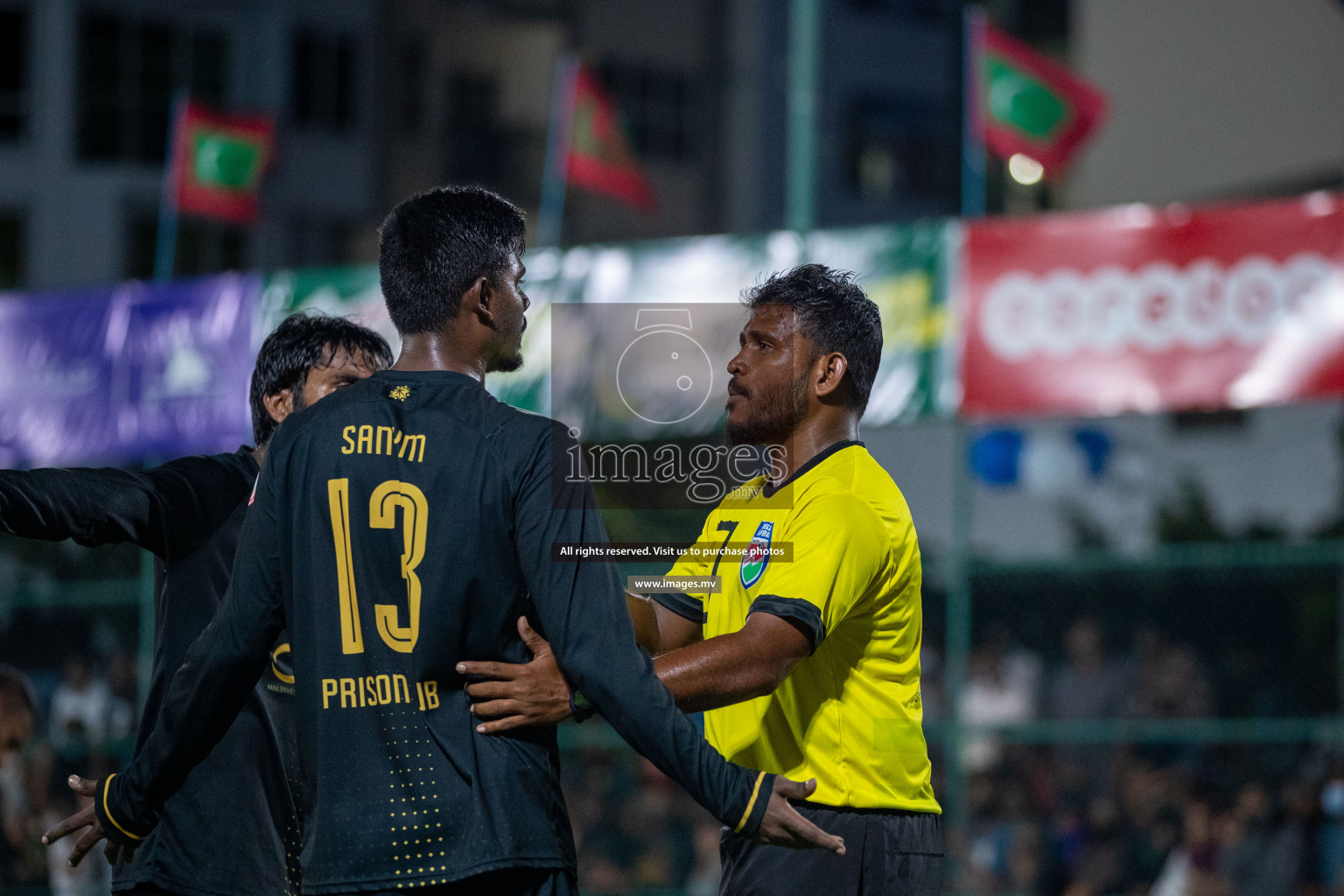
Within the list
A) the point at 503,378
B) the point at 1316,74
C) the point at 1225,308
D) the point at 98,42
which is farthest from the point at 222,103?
the point at 1225,308

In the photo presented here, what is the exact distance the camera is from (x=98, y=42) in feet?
84.1

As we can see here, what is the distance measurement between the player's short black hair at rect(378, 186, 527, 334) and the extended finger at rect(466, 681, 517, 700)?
2.14ft

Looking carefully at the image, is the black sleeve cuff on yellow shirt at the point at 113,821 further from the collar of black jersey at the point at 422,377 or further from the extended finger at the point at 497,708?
the collar of black jersey at the point at 422,377

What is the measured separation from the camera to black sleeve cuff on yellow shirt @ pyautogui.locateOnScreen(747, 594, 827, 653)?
2980mm

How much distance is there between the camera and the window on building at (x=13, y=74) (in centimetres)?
2520

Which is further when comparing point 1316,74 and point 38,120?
point 38,120

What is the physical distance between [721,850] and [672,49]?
29.4 metres

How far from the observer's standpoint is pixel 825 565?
3.04m

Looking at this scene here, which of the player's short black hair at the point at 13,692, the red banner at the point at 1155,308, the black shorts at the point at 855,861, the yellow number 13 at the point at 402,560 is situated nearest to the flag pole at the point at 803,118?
the red banner at the point at 1155,308

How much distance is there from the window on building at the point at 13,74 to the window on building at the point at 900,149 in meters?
17.6

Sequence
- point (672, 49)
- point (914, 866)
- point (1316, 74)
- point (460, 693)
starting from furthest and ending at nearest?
1. point (672, 49)
2. point (1316, 74)
3. point (914, 866)
4. point (460, 693)

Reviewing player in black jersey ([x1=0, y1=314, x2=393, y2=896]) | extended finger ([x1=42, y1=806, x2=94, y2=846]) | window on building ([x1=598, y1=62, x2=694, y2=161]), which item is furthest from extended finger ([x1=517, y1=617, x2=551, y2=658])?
window on building ([x1=598, y1=62, x2=694, y2=161])

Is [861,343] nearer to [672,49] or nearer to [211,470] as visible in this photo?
[211,470]

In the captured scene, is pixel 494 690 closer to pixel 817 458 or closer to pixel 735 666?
pixel 735 666
